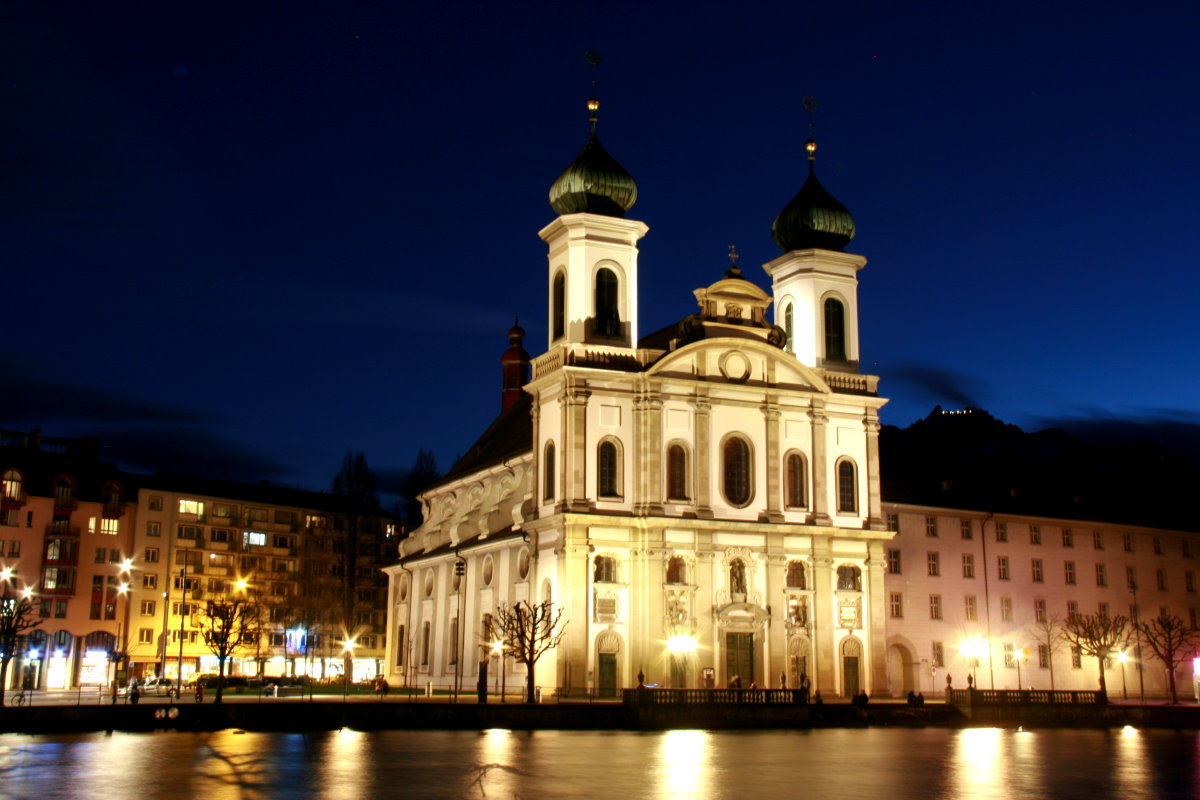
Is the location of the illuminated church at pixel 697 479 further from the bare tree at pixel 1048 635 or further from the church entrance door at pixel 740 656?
the bare tree at pixel 1048 635

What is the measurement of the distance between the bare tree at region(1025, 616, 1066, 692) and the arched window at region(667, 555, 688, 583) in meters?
23.1

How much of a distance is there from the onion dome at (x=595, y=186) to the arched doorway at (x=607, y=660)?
1870cm

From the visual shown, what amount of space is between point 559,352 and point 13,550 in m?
43.9

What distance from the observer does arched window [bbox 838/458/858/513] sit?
66625mm

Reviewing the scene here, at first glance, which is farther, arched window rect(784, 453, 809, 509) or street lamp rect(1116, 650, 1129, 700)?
street lamp rect(1116, 650, 1129, 700)

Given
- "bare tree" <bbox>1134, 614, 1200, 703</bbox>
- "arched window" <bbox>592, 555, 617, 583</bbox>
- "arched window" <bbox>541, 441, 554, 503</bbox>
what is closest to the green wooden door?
"arched window" <bbox>592, 555, 617, 583</bbox>

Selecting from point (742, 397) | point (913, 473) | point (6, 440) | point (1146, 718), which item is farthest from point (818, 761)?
point (6, 440)

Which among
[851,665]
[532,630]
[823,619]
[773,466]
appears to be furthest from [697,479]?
[532,630]

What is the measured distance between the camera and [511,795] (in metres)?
25.5

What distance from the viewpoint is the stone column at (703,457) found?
63003 millimetres

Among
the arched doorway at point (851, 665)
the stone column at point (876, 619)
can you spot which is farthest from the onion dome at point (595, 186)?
the arched doorway at point (851, 665)

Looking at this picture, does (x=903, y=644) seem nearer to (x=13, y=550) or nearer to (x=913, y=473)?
(x=913, y=473)

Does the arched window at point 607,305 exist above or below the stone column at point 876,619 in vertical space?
above

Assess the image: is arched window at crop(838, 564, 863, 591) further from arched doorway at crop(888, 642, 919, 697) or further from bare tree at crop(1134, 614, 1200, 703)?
bare tree at crop(1134, 614, 1200, 703)
